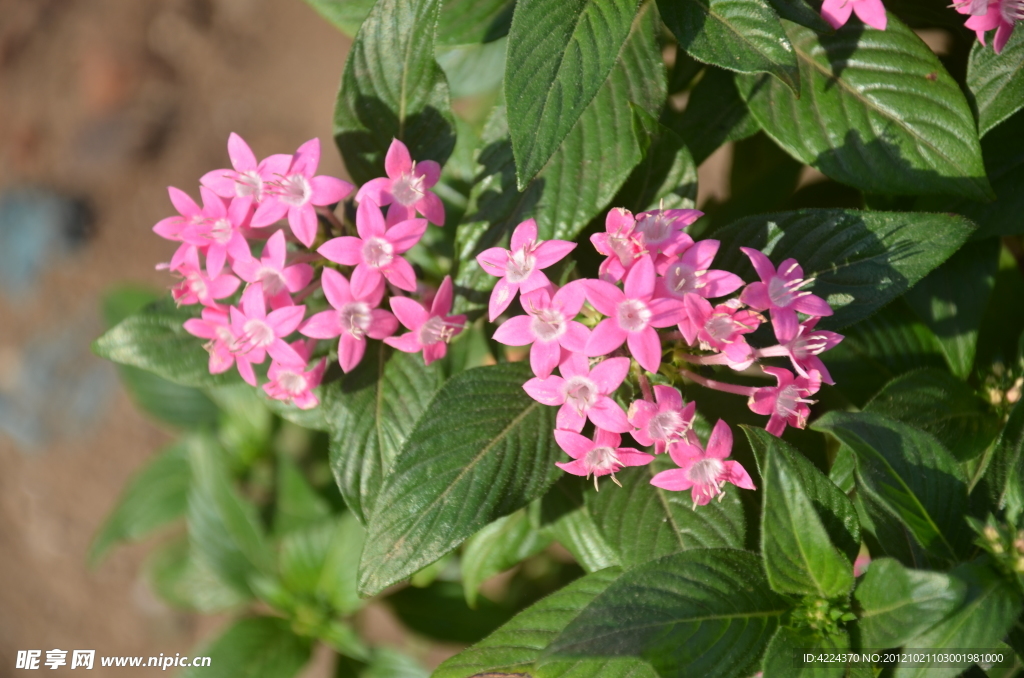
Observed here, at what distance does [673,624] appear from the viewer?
0.84m

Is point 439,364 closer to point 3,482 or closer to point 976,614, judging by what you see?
point 976,614

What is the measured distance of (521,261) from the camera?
0.93 meters

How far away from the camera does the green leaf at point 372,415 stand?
3.65ft

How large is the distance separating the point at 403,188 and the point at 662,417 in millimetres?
481

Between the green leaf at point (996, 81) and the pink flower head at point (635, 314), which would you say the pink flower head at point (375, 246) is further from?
the green leaf at point (996, 81)

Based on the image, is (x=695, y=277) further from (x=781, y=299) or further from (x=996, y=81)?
(x=996, y=81)

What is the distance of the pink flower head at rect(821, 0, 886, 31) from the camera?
101 cm

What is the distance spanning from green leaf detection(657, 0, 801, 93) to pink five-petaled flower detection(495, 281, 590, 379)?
36 centimetres

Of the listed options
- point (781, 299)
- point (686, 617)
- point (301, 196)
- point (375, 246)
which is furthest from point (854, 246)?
point (301, 196)

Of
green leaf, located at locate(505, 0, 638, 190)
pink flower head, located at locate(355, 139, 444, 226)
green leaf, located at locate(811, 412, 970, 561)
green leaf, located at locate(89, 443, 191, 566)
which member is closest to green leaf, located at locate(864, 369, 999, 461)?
green leaf, located at locate(811, 412, 970, 561)

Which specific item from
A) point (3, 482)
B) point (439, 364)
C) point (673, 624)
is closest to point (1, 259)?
point (3, 482)

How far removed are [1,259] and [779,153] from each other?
337 centimetres

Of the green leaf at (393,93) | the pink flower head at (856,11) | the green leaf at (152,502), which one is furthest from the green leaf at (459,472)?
the green leaf at (152,502)

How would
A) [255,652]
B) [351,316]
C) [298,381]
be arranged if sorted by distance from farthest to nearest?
[255,652]
[298,381]
[351,316]
